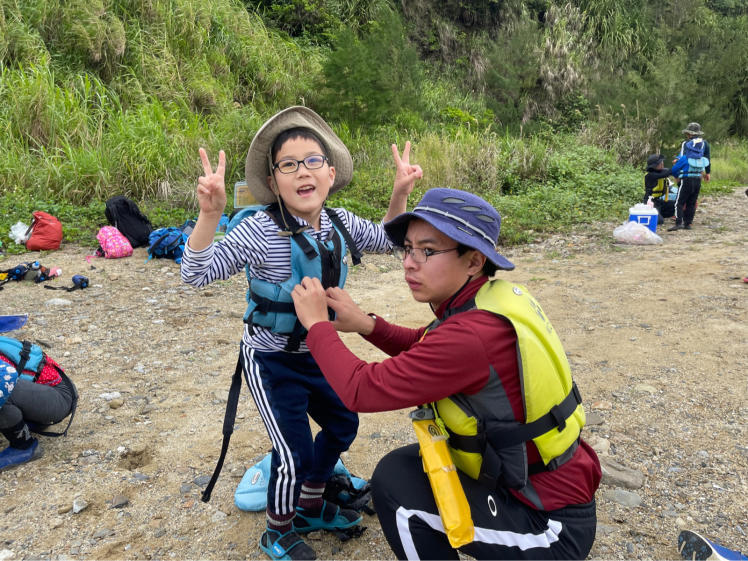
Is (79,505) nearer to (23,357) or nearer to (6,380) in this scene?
(6,380)

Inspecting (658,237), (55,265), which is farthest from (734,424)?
(55,265)

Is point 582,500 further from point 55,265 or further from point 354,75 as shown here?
point 354,75

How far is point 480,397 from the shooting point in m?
1.72

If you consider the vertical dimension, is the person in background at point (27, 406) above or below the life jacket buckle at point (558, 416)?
below

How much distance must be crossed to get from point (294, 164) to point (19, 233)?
603 cm

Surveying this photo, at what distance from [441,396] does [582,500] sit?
57 centimetres

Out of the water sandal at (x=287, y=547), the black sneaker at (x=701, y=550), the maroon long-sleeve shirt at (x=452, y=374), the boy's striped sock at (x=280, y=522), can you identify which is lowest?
the water sandal at (x=287, y=547)

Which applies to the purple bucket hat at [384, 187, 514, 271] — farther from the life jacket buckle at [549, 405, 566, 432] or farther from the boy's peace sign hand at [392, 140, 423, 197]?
the boy's peace sign hand at [392, 140, 423, 197]

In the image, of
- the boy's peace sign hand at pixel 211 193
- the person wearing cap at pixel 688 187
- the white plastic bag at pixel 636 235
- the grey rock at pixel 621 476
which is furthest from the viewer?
the person wearing cap at pixel 688 187

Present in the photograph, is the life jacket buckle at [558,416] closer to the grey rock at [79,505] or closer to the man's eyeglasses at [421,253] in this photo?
the man's eyeglasses at [421,253]

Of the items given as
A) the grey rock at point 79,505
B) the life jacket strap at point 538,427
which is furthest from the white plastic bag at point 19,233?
the life jacket strap at point 538,427

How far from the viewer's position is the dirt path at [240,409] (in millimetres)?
2523

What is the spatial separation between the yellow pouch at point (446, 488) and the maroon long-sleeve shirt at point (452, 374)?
15cm

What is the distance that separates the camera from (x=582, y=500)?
1.81 m
